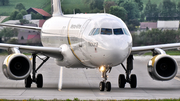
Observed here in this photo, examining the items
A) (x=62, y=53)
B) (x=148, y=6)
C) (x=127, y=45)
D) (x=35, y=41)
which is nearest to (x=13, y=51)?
(x=62, y=53)

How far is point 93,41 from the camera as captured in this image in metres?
18.2

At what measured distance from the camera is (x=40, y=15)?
64375mm

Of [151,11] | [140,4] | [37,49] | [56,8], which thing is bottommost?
[37,49]

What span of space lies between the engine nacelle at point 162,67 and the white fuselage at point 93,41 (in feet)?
8.06

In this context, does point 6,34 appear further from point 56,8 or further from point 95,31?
point 95,31

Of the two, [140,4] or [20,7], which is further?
[140,4]

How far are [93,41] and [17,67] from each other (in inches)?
159

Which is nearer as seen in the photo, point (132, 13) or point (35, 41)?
point (35, 41)

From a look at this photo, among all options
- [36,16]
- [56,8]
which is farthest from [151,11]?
[56,8]

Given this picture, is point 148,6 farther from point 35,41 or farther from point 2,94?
point 2,94

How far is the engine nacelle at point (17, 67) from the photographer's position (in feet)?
62.9

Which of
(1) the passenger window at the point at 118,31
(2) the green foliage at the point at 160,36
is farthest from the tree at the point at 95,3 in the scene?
(1) the passenger window at the point at 118,31

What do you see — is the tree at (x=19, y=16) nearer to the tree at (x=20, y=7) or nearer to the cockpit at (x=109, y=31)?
the tree at (x=20, y=7)

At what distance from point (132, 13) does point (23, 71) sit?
61.3m
